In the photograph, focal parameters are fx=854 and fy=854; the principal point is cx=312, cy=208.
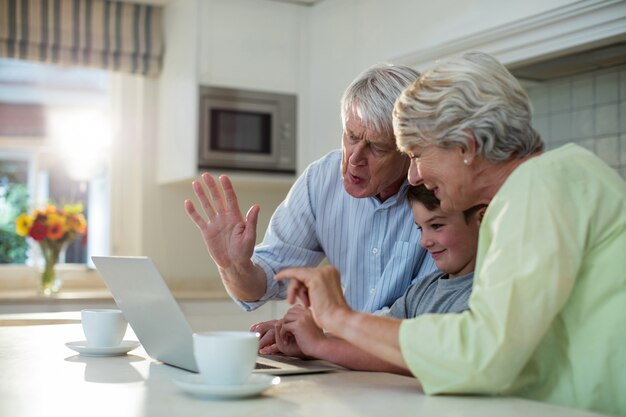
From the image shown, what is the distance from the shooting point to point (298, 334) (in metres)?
1.54

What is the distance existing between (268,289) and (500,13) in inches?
52.7

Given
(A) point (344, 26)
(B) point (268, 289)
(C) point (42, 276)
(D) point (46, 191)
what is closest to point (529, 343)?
(B) point (268, 289)

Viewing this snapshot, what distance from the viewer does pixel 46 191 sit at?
451cm

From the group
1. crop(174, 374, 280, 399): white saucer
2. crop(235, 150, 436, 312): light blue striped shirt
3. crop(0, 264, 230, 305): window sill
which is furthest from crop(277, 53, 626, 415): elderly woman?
crop(0, 264, 230, 305): window sill

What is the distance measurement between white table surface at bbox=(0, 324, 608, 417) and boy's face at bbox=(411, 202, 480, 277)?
334mm

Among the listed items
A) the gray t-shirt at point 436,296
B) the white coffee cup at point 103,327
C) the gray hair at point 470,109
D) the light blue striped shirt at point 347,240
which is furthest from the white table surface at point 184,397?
the light blue striped shirt at point 347,240

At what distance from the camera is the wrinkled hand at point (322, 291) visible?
1234 millimetres

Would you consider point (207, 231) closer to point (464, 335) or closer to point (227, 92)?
point (464, 335)

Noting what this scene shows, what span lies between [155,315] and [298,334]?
0.29 meters

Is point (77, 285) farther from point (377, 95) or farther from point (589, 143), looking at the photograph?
point (377, 95)

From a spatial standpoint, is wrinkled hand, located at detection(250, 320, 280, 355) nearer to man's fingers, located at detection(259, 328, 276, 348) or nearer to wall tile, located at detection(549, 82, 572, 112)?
man's fingers, located at detection(259, 328, 276, 348)

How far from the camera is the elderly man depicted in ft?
6.26

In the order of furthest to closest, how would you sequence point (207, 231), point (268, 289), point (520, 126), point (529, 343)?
point (268, 289)
point (207, 231)
point (520, 126)
point (529, 343)

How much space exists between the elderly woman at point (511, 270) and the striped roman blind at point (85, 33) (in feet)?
10.0
